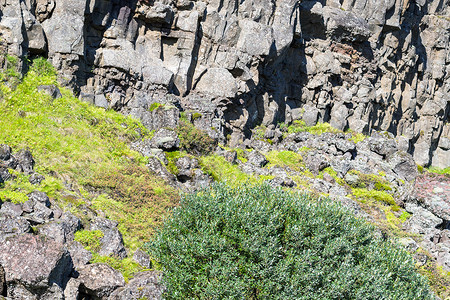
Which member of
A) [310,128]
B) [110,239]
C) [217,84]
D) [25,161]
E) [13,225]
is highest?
[217,84]

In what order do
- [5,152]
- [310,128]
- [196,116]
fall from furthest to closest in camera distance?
1. [310,128]
2. [196,116]
3. [5,152]

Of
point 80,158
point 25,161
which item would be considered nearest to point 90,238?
point 25,161

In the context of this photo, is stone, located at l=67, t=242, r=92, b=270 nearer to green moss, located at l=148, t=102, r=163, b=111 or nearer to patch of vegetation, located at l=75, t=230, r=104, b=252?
patch of vegetation, located at l=75, t=230, r=104, b=252

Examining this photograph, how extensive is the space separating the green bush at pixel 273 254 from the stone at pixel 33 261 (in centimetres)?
386

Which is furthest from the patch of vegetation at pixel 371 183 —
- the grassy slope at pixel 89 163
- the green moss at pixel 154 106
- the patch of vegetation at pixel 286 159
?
the green moss at pixel 154 106

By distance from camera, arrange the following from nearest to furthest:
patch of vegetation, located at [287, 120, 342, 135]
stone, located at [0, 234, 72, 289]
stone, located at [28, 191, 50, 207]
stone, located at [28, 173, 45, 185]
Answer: stone, located at [0, 234, 72, 289], stone, located at [28, 191, 50, 207], stone, located at [28, 173, 45, 185], patch of vegetation, located at [287, 120, 342, 135]

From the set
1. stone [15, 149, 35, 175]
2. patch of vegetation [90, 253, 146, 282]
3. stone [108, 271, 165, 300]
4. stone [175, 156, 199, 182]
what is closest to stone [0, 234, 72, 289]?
stone [108, 271, 165, 300]

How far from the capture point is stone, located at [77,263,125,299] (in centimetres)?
1620

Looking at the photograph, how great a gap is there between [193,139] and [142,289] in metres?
16.9

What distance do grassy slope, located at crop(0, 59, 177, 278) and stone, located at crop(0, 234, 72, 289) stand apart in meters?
4.50

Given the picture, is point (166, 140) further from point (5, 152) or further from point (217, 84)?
point (5, 152)

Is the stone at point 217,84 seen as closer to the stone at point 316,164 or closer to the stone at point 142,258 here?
the stone at point 316,164

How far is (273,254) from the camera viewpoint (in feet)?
54.3

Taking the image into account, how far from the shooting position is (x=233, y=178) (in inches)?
1246
